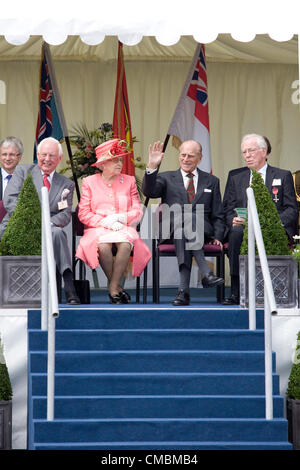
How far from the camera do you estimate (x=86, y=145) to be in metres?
11.0

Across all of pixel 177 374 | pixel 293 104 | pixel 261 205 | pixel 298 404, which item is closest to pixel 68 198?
pixel 261 205

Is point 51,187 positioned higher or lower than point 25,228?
higher

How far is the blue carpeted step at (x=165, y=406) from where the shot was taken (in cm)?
596

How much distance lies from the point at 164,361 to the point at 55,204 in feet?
6.71

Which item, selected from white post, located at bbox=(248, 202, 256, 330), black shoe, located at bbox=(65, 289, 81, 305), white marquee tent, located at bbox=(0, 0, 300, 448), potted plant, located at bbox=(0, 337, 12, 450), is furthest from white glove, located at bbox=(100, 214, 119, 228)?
white marquee tent, located at bbox=(0, 0, 300, 448)

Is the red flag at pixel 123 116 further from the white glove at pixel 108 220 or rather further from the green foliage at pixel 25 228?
→ the green foliage at pixel 25 228

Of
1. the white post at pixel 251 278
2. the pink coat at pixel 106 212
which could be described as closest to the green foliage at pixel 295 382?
the white post at pixel 251 278

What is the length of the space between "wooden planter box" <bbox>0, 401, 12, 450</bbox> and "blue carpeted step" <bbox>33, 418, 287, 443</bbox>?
2.17 ft

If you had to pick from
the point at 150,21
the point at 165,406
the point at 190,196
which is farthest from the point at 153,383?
the point at 150,21

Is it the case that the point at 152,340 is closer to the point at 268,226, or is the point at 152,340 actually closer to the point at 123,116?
the point at 268,226

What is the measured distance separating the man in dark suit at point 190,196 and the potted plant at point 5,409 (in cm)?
190

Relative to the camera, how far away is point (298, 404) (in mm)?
6312

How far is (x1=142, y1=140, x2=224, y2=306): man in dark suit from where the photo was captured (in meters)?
7.57

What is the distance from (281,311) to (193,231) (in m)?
1.24
